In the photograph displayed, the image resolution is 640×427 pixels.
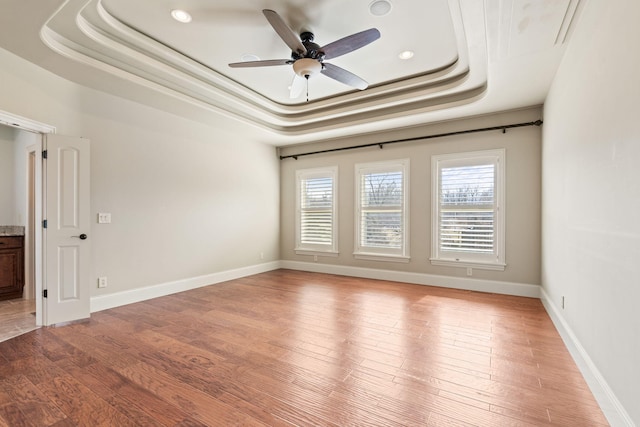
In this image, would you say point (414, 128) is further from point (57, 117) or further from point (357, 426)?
point (57, 117)

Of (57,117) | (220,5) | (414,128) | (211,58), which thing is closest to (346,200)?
(414,128)

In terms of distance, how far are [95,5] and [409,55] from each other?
10.3ft

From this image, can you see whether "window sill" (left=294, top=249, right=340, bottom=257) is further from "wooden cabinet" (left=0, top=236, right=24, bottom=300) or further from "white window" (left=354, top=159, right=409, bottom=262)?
"wooden cabinet" (left=0, top=236, right=24, bottom=300)

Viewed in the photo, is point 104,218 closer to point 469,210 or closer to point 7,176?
point 7,176

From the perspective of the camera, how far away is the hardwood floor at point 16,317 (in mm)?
3191

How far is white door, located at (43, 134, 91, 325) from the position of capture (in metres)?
3.38

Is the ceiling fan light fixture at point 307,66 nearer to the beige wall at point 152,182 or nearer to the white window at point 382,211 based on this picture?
the beige wall at point 152,182

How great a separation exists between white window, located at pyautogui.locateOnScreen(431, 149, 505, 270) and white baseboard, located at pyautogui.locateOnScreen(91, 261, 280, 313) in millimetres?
3649

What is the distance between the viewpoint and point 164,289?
183 inches

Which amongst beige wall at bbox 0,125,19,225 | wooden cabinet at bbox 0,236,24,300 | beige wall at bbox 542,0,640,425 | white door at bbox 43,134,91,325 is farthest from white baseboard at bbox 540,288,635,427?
beige wall at bbox 0,125,19,225

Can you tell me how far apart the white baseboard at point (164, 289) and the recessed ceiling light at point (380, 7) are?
4574 mm

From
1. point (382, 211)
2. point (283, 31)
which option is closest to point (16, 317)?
point (283, 31)

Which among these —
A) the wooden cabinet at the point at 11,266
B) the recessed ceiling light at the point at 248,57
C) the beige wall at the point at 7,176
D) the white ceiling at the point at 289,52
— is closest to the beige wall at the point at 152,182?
the white ceiling at the point at 289,52

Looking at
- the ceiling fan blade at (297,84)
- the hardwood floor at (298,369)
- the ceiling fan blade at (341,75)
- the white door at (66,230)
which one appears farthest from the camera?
the ceiling fan blade at (297,84)
